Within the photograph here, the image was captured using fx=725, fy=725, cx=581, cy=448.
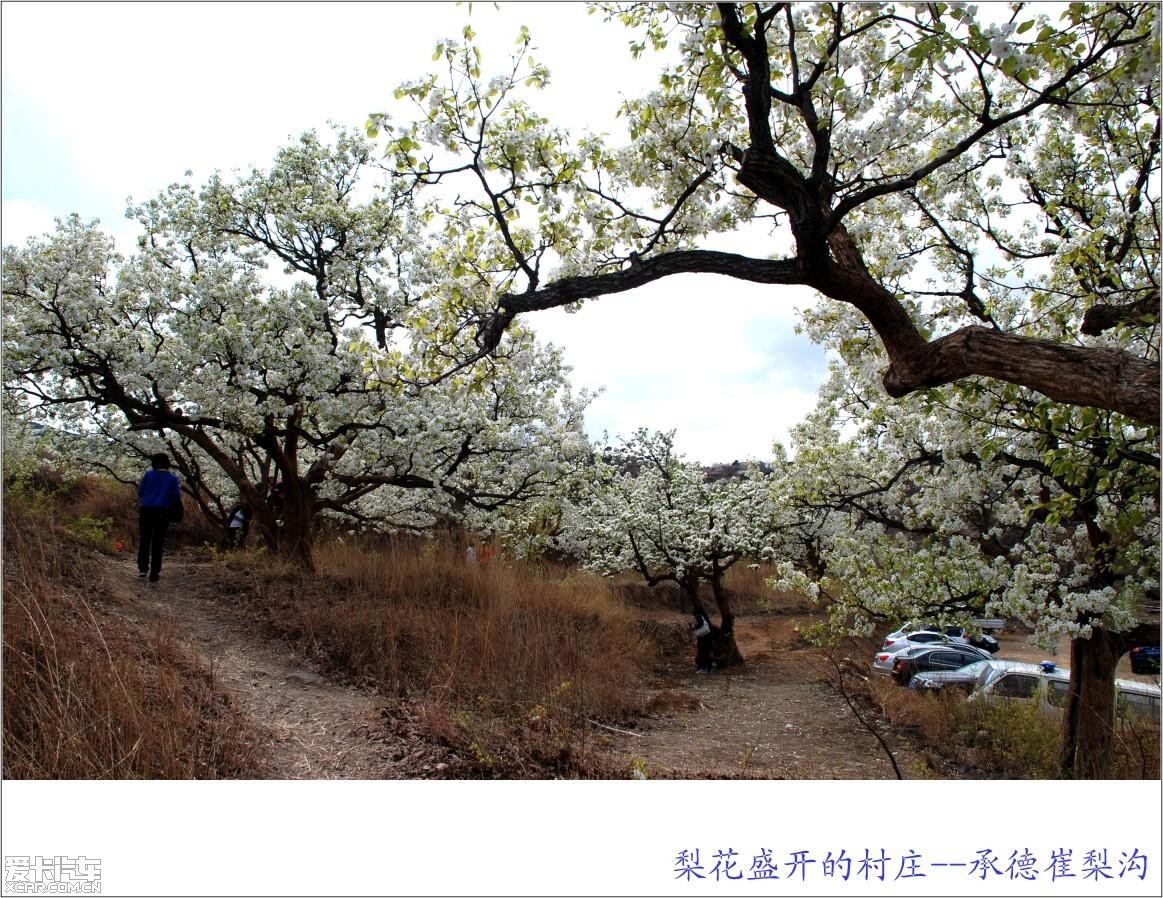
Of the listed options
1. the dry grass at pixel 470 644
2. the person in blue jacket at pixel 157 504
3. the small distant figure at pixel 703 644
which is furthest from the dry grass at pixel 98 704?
the small distant figure at pixel 703 644

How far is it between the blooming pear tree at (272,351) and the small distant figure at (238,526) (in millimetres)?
1465

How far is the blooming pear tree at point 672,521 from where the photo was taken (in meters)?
14.1

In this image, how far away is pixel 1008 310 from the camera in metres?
6.35

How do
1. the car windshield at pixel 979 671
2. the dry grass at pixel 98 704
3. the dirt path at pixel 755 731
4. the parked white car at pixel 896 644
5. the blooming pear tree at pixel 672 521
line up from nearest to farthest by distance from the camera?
the dry grass at pixel 98 704
the dirt path at pixel 755 731
the car windshield at pixel 979 671
the blooming pear tree at pixel 672 521
the parked white car at pixel 896 644

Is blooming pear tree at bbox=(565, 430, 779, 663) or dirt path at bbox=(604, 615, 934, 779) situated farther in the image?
blooming pear tree at bbox=(565, 430, 779, 663)

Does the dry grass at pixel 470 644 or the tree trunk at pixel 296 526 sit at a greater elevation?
the tree trunk at pixel 296 526

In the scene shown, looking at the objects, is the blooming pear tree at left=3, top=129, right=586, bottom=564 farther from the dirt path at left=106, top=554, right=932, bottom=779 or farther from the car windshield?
the car windshield

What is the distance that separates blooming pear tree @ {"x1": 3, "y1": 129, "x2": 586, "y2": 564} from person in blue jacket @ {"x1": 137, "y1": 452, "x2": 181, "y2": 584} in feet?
4.41

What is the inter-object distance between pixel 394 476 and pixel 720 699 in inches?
237

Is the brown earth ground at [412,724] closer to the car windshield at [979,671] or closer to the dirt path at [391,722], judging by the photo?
the dirt path at [391,722]

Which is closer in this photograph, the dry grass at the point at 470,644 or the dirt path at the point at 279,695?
the dirt path at the point at 279,695

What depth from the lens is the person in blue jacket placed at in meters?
8.05

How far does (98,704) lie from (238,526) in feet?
32.3

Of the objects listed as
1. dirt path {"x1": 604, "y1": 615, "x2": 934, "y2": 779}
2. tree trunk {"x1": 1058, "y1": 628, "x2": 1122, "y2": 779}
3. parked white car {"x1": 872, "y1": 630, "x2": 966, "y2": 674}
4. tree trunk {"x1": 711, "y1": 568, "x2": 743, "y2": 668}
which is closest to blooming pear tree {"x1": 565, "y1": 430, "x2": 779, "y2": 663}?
tree trunk {"x1": 711, "y1": 568, "x2": 743, "y2": 668}
